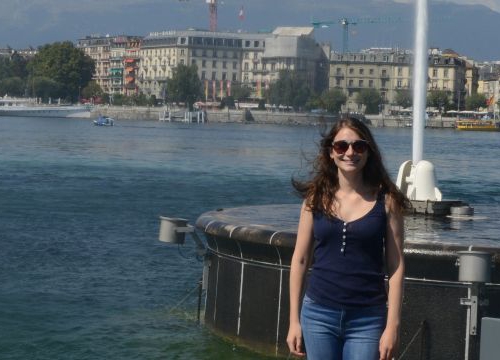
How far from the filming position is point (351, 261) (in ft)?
19.7

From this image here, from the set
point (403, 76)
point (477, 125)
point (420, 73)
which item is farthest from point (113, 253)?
point (403, 76)

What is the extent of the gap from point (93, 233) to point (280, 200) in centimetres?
1175

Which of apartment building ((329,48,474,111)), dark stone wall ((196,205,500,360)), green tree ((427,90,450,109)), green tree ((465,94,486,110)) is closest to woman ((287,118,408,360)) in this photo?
dark stone wall ((196,205,500,360))

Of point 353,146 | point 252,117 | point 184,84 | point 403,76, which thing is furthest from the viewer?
point 403,76

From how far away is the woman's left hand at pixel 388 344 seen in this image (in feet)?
19.6

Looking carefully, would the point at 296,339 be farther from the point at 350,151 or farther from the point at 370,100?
the point at 370,100

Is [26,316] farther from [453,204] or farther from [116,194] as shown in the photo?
[116,194]

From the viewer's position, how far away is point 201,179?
44594 mm

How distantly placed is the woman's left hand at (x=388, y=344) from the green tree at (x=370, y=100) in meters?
180

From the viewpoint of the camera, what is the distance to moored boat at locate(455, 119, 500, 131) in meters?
164

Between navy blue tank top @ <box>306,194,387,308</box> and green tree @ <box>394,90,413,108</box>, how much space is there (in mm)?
178766

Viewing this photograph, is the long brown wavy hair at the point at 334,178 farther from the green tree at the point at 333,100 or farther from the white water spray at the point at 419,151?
the green tree at the point at 333,100

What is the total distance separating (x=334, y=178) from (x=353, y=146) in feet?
0.77

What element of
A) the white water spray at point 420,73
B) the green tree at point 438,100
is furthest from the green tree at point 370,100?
the white water spray at point 420,73
